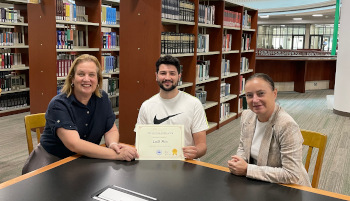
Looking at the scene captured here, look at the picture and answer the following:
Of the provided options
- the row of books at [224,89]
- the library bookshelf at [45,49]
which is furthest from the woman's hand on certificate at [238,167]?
the row of books at [224,89]

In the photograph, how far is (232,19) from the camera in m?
5.88

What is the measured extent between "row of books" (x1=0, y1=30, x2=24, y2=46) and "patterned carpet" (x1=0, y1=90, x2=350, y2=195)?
137 cm

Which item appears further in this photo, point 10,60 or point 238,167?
point 10,60

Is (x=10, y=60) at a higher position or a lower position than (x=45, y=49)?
lower

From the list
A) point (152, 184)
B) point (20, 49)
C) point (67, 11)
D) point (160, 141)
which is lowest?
point (152, 184)

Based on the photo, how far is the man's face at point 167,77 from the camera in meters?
2.38

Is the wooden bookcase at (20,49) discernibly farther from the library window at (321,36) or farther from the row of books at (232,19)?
the library window at (321,36)

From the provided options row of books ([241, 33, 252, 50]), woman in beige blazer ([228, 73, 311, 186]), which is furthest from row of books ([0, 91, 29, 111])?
woman in beige blazer ([228, 73, 311, 186])

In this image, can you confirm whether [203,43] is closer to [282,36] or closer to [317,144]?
[317,144]

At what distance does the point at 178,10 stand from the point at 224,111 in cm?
243

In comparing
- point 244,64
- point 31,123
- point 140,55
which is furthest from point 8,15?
point 244,64

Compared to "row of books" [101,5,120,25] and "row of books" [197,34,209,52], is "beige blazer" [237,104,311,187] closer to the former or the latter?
"row of books" [197,34,209,52]

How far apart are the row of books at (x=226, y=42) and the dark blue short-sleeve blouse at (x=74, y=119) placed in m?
3.83

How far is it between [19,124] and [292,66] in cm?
793
